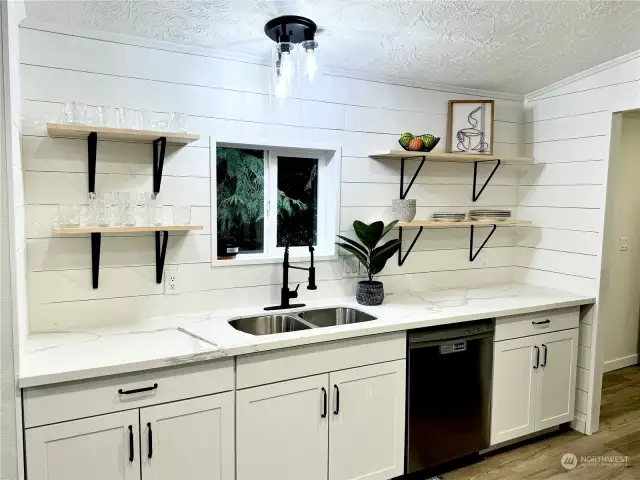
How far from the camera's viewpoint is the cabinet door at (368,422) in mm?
2312

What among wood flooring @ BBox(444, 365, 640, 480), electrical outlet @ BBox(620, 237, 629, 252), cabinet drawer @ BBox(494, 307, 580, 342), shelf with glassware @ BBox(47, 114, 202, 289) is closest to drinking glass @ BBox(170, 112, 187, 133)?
shelf with glassware @ BBox(47, 114, 202, 289)

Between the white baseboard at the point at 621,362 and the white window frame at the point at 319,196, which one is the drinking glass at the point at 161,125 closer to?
the white window frame at the point at 319,196

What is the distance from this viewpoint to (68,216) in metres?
2.16

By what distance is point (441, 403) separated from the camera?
261cm

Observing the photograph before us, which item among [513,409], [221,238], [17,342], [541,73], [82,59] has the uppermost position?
[541,73]

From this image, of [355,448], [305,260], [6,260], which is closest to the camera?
[6,260]

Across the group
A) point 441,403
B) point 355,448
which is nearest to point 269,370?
point 355,448

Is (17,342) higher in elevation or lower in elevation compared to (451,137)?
lower

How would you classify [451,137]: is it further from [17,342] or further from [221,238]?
[17,342]

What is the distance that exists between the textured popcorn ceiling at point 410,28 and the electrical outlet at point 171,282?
45.1 inches

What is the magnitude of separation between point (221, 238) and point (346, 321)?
0.85 meters

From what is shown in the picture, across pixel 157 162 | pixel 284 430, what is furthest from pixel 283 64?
pixel 284 430

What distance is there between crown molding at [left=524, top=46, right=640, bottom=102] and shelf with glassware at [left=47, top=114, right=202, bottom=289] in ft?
7.98

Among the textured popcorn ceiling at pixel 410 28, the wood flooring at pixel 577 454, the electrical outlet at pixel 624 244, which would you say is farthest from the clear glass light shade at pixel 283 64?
the electrical outlet at pixel 624 244
